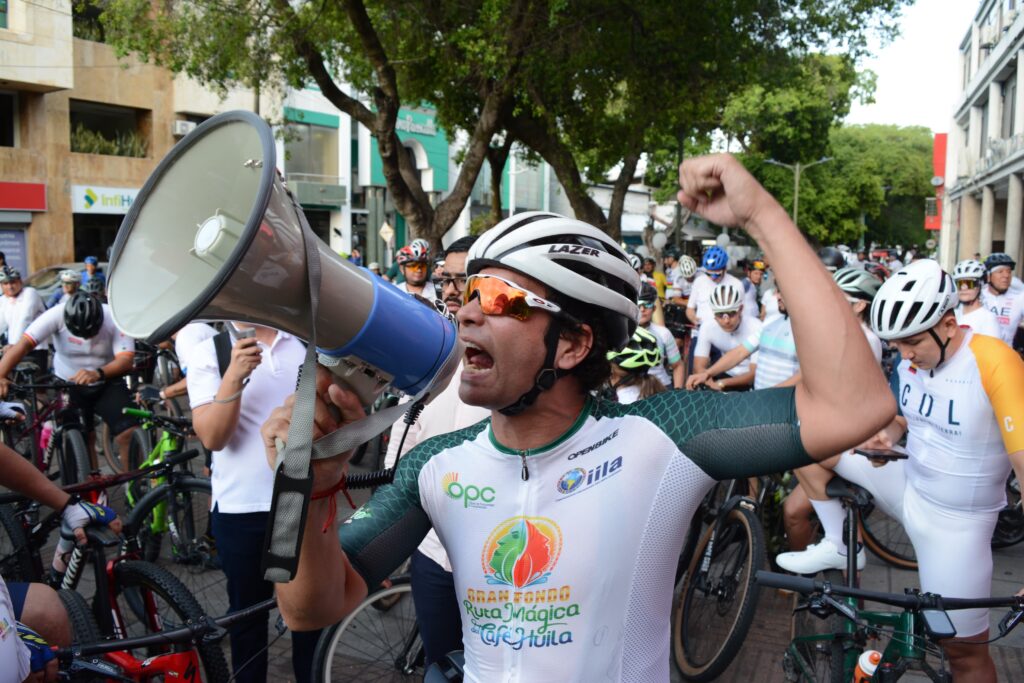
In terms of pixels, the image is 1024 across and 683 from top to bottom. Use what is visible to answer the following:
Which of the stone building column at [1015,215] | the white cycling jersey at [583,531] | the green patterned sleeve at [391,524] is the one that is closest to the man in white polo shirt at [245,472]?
the green patterned sleeve at [391,524]

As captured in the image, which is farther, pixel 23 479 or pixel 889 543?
pixel 889 543

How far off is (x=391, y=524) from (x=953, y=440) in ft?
9.09

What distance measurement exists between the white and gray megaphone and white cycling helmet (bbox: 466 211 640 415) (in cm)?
24

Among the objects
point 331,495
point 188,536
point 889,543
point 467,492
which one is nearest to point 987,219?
point 889,543

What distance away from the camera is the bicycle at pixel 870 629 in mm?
2988

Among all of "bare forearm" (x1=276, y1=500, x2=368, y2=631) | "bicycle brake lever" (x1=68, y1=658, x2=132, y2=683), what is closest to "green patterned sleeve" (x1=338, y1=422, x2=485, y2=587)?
"bare forearm" (x1=276, y1=500, x2=368, y2=631)

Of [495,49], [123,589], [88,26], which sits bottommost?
[123,589]

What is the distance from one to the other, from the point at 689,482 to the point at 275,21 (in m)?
15.1

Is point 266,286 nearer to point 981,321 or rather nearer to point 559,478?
point 559,478

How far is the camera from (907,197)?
3039 inches

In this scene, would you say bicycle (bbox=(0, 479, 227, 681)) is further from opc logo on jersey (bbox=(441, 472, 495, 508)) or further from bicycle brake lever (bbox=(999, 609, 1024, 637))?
bicycle brake lever (bbox=(999, 609, 1024, 637))

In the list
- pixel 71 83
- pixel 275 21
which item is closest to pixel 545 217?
pixel 275 21

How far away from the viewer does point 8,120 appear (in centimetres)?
2436

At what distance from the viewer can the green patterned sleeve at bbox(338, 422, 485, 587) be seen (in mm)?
1944
